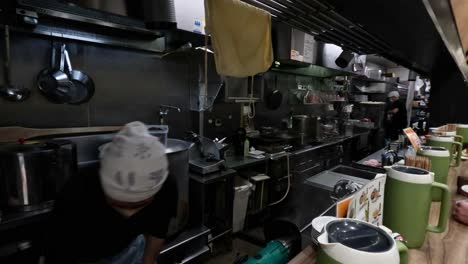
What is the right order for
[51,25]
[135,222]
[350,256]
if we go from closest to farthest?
[350,256] < [135,222] < [51,25]

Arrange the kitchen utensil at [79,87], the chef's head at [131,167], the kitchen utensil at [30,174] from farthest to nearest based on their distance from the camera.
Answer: the kitchen utensil at [79,87] → the kitchen utensil at [30,174] → the chef's head at [131,167]

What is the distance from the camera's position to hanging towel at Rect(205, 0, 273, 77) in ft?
5.68

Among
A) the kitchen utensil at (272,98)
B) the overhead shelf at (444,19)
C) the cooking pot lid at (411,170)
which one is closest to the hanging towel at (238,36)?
the overhead shelf at (444,19)

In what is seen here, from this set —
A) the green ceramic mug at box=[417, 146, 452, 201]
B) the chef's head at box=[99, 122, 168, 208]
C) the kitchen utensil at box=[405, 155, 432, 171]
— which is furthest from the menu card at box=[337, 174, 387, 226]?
the chef's head at box=[99, 122, 168, 208]

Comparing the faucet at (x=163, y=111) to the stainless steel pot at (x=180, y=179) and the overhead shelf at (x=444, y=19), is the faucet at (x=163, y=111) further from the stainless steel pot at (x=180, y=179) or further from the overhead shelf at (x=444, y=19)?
the overhead shelf at (x=444, y=19)

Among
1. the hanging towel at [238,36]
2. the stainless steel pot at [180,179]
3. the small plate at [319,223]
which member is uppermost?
the hanging towel at [238,36]

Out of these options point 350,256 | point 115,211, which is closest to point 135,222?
point 115,211

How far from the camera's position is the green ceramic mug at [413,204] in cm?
70

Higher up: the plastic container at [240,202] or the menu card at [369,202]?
the menu card at [369,202]

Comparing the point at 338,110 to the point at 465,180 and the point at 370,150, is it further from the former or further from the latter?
the point at 465,180

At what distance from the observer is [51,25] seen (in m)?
1.79

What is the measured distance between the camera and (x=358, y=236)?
0.52 metres

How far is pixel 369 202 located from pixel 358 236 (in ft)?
0.71

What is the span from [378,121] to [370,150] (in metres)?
1.15
